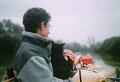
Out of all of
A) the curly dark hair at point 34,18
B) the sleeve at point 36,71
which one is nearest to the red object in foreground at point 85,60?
the curly dark hair at point 34,18

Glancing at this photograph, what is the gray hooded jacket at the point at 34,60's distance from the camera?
2719 mm

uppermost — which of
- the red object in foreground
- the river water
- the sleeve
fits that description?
A: the sleeve

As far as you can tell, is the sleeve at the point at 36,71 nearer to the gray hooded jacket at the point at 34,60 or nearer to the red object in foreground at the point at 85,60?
the gray hooded jacket at the point at 34,60

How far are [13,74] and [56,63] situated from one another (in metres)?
0.41

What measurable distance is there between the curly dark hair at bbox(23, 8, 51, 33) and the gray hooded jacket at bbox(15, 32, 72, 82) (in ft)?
0.28

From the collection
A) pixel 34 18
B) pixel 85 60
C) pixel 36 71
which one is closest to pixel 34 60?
pixel 36 71

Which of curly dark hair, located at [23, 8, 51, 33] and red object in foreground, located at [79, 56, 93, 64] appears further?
red object in foreground, located at [79, 56, 93, 64]

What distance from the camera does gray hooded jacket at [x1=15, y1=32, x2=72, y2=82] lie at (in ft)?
8.92

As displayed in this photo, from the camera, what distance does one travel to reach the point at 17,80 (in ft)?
9.43

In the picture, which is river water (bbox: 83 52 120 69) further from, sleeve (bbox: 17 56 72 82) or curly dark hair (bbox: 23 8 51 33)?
sleeve (bbox: 17 56 72 82)

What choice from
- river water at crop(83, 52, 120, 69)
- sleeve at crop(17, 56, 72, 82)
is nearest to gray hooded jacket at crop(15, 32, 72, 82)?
sleeve at crop(17, 56, 72, 82)

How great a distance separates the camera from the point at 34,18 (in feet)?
9.61

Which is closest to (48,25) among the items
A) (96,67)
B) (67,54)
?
(67,54)

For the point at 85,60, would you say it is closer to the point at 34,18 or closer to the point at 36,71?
the point at 34,18
